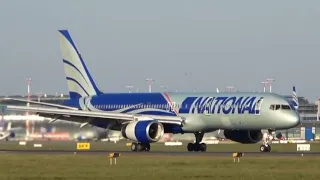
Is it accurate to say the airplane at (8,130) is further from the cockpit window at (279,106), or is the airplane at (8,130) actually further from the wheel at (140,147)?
the cockpit window at (279,106)

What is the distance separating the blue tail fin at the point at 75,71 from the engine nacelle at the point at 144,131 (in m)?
9.83

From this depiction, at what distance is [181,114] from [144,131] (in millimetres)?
4084

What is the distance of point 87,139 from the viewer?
87625 millimetres

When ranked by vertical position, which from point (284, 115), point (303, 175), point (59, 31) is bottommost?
point (303, 175)

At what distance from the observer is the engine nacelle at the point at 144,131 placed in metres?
72.3

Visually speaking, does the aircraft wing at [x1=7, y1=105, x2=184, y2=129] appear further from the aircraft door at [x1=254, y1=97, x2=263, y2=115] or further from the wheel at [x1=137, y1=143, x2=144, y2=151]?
the aircraft door at [x1=254, y1=97, x2=263, y2=115]

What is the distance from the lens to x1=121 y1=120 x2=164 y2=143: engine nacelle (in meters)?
72.3

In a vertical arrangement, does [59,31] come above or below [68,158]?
above

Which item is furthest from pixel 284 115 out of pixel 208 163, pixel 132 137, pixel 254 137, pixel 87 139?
pixel 87 139

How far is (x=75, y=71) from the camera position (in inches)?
3305

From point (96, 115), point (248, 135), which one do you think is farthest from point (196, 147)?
point (96, 115)

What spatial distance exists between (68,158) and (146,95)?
18.9 meters

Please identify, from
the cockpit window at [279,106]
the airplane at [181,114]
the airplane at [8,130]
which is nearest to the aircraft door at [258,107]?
the airplane at [181,114]

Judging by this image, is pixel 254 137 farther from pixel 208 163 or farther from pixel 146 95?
pixel 208 163
